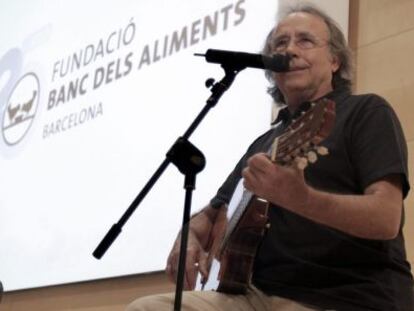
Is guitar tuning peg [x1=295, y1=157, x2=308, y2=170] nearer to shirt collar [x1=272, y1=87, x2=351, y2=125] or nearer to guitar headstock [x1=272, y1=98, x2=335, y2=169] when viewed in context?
guitar headstock [x1=272, y1=98, x2=335, y2=169]

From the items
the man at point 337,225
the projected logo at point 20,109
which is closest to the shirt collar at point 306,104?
the man at point 337,225

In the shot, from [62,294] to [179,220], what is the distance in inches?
32.1

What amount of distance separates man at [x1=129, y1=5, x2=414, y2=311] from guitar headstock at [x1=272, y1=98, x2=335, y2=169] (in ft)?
0.12

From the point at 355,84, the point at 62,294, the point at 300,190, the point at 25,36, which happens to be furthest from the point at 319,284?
the point at 25,36

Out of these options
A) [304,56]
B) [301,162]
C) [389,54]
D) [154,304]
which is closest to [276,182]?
[301,162]

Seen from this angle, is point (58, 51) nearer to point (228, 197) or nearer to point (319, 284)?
point (228, 197)

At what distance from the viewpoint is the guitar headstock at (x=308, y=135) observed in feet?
3.65

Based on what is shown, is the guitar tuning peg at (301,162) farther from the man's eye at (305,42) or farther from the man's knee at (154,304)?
the man's eye at (305,42)

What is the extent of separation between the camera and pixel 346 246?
1.42m

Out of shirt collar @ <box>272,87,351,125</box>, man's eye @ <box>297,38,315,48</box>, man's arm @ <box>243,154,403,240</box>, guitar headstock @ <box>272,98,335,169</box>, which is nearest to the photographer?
guitar headstock @ <box>272,98,335,169</box>

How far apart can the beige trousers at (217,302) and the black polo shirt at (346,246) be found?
0.06 feet

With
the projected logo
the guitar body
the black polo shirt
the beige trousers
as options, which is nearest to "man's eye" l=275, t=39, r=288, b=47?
the black polo shirt

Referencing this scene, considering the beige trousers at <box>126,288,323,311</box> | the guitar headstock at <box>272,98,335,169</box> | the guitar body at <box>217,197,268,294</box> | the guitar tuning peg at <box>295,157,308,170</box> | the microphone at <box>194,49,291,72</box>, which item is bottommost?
the beige trousers at <box>126,288,323,311</box>

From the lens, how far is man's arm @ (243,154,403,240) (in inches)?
48.0
